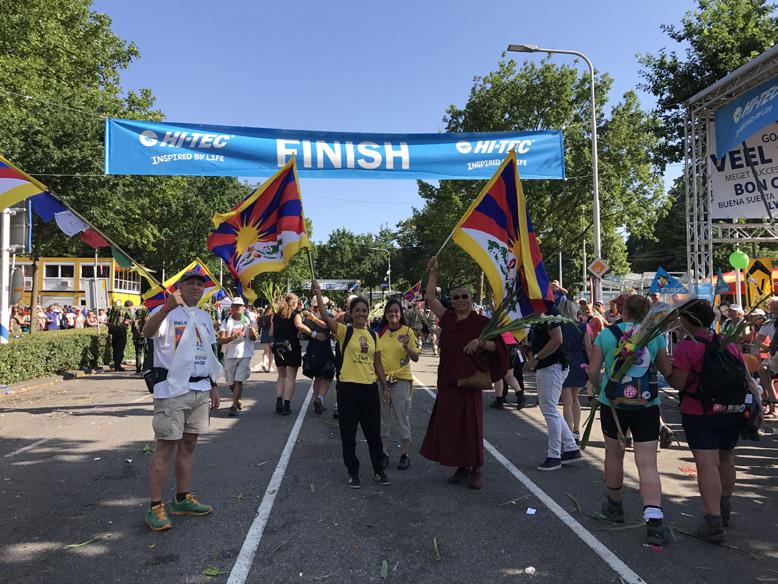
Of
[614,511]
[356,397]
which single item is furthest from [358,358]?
[614,511]

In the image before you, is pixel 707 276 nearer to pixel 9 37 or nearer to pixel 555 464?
pixel 555 464

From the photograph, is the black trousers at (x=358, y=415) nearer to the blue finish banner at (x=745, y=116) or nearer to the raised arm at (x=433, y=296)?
the raised arm at (x=433, y=296)

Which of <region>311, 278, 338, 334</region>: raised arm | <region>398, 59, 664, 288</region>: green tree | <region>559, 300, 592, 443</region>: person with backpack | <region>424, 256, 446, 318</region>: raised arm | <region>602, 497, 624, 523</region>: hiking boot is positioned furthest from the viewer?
<region>398, 59, 664, 288</region>: green tree

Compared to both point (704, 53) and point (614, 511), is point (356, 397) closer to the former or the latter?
point (614, 511)

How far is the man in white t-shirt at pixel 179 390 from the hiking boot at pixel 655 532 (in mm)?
3450

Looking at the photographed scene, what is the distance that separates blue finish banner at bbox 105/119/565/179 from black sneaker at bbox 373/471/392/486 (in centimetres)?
604

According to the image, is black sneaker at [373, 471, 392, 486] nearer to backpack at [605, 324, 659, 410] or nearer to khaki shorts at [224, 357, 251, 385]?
backpack at [605, 324, 659, 410]

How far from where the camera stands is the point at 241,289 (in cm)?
687

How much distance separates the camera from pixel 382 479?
5398 millimetres

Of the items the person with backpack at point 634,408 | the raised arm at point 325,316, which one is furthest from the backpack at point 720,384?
the raised arm at point 325,316

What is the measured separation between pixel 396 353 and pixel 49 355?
1115 centimetres

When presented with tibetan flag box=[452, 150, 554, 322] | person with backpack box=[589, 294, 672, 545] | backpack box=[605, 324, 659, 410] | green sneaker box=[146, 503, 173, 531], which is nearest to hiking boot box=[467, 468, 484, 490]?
person with backpack box=[589, 294, 672, 545]

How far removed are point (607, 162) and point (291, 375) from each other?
2272 cm

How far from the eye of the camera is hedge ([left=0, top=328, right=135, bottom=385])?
38.4 feet
